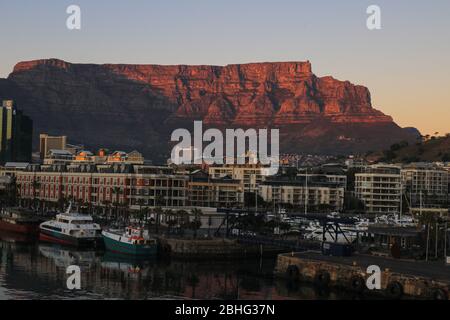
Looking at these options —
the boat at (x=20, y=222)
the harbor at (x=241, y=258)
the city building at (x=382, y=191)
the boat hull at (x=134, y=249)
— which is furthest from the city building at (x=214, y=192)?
the boat hull at (x=134, y=249)

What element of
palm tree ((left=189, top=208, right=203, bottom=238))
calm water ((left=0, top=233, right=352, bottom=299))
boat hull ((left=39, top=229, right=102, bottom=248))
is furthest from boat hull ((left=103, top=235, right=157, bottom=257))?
palm tree ((left=189, top=208, right=203, bottom=238))

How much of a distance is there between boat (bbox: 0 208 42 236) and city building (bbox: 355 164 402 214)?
52.6 metres

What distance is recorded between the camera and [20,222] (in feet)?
278

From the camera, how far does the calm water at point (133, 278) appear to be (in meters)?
47.8

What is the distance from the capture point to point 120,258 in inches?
2569

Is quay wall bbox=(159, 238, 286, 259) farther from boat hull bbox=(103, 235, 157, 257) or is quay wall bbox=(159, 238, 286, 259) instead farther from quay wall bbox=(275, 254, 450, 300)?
quay wall bbox=(275, 254, 450, 300)

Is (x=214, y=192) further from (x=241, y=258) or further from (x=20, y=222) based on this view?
(x=241, y=258)

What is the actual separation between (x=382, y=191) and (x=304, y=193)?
11371 millimetres
